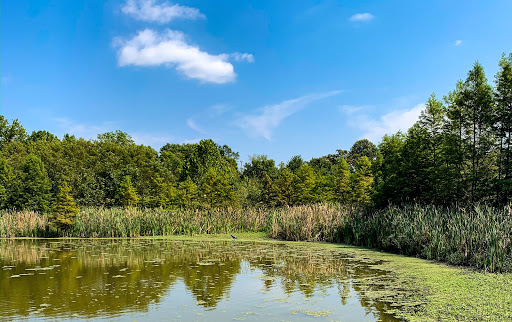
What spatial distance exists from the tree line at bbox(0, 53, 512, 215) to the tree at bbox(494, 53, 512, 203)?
36 mm

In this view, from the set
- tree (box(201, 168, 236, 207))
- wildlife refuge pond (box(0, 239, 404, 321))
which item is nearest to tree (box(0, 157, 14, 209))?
tree (box(201, 168, 236, 207))

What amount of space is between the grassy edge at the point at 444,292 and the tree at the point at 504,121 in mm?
6134

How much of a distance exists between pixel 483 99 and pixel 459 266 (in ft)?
28.6

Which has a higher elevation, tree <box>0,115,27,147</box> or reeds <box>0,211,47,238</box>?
tree <box>0,115,27,147</box>

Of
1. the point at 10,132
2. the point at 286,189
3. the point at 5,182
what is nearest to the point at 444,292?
the point at 286,189

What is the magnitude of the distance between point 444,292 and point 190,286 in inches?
184

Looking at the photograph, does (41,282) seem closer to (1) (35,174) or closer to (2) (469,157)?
(2) (469,157)

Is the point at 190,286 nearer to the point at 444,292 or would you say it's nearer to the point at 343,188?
the point at 444,292

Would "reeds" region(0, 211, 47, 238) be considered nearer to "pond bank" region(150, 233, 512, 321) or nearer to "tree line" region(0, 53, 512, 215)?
"tree line" region(0, 53, 512, 215)

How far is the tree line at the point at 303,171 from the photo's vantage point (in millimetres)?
15008

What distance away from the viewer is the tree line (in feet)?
49.2

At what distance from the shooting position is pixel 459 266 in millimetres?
9375

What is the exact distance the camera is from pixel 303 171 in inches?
1030

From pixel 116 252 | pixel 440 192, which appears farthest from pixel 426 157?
pixel 116 252
